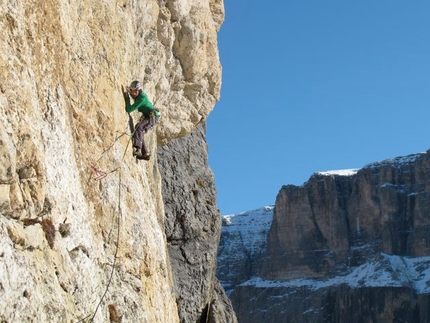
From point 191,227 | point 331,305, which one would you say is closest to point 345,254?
point 331,305

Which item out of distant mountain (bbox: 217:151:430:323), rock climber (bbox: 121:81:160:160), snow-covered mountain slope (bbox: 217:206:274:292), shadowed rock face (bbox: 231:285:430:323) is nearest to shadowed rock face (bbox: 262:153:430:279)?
distant mountain (bbox: 217:151:430:323)

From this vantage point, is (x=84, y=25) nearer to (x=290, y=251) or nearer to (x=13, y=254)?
(x=13, y=254)

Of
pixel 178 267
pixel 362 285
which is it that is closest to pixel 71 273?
pixel 178 267

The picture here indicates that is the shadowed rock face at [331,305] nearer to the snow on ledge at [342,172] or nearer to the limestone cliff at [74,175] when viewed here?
the snow on ledge at [342,172]

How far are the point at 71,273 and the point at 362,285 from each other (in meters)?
144

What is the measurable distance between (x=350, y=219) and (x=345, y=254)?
842 centimetres

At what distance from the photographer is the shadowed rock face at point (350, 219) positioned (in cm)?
15850

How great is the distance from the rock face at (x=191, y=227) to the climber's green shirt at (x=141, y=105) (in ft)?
28.6

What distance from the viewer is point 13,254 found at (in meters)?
7.50

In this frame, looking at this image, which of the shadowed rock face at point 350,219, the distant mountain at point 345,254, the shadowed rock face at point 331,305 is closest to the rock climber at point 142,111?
the shadowed rock face at point 331,305

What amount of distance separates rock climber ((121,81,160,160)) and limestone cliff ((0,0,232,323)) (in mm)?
264

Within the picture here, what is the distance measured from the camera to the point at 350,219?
167 meters

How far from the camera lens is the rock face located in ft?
71.4

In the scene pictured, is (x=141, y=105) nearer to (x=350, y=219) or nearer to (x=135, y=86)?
(x=135, y=86)
